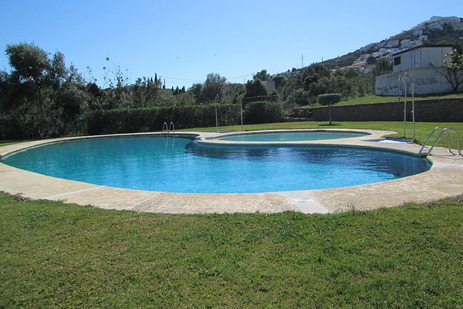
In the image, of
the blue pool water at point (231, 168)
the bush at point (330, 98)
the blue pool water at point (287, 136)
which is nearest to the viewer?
the blue pool water at point (231, 168)

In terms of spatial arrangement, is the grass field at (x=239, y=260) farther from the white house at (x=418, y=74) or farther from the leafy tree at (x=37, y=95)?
the white house at (x=418, y=74)

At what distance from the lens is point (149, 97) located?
33.3 metres

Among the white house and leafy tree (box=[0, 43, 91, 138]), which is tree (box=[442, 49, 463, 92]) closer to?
the white house

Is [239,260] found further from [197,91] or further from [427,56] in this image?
[197,91]

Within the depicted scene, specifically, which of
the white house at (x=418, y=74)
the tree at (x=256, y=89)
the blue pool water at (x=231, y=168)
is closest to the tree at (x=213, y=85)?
the tree at (x=256, y=89)

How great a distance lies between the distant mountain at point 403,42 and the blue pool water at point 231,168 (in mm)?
73429

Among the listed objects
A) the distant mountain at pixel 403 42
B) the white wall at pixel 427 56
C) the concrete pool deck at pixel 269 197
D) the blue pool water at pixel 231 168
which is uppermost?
the distant mountain at pixel 403 42

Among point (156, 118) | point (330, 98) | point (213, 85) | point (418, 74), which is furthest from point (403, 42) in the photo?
point (156, 118)

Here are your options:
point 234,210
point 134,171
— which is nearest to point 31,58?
point 134,171

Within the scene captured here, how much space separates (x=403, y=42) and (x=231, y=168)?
4482 inches

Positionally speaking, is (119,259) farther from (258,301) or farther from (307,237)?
(307,237)

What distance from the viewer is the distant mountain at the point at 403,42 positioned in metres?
84.8

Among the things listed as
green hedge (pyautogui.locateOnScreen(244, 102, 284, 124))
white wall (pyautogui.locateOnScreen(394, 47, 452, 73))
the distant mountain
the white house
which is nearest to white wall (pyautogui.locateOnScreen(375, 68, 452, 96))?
Answer: the white house

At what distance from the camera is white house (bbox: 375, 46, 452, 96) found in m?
27.4
